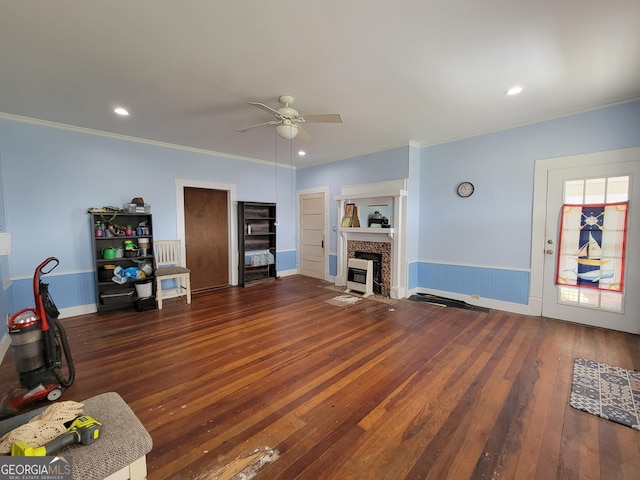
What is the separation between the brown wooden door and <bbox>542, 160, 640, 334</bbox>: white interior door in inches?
218

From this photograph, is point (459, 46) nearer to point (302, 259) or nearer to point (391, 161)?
point (391, 161)

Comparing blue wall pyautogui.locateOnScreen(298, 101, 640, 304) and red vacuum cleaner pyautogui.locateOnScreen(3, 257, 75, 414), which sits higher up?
blue wall pyautogui.locateOnScreen(298, 101, 640, 304)

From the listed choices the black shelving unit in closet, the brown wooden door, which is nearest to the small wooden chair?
the brown wooden door

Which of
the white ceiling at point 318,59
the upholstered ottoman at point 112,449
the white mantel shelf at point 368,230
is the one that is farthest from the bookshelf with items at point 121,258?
the white mantel shelf at point 368,230

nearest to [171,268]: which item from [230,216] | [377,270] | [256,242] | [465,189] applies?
[230,216]

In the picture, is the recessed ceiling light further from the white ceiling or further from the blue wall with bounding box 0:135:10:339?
the blue wall with bounding box 0:135:10:339

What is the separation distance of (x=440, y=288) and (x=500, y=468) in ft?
11.4

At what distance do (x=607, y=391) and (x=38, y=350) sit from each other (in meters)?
4.58

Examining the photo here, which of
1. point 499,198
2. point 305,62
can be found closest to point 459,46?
point 305,62

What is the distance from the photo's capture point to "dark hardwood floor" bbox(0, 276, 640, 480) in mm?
1565

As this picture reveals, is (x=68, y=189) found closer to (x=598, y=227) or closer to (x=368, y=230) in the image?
(x=368, y=230)

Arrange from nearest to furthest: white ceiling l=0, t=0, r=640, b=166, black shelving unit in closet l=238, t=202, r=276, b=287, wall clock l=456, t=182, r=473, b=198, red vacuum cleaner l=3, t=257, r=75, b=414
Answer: white ceiling l=0, t=0, r=640, b=166 → red vacuum cleaner l=3, t=257, r=75, b=414 → wall clock l=456, t=182, r=473, b=198 → black shelving unit in closet l=238, t=202, r=276, b=287

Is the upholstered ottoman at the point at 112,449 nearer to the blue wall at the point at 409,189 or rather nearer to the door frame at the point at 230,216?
the blue wall at the point at 409,189

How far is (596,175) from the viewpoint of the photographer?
3348mm
